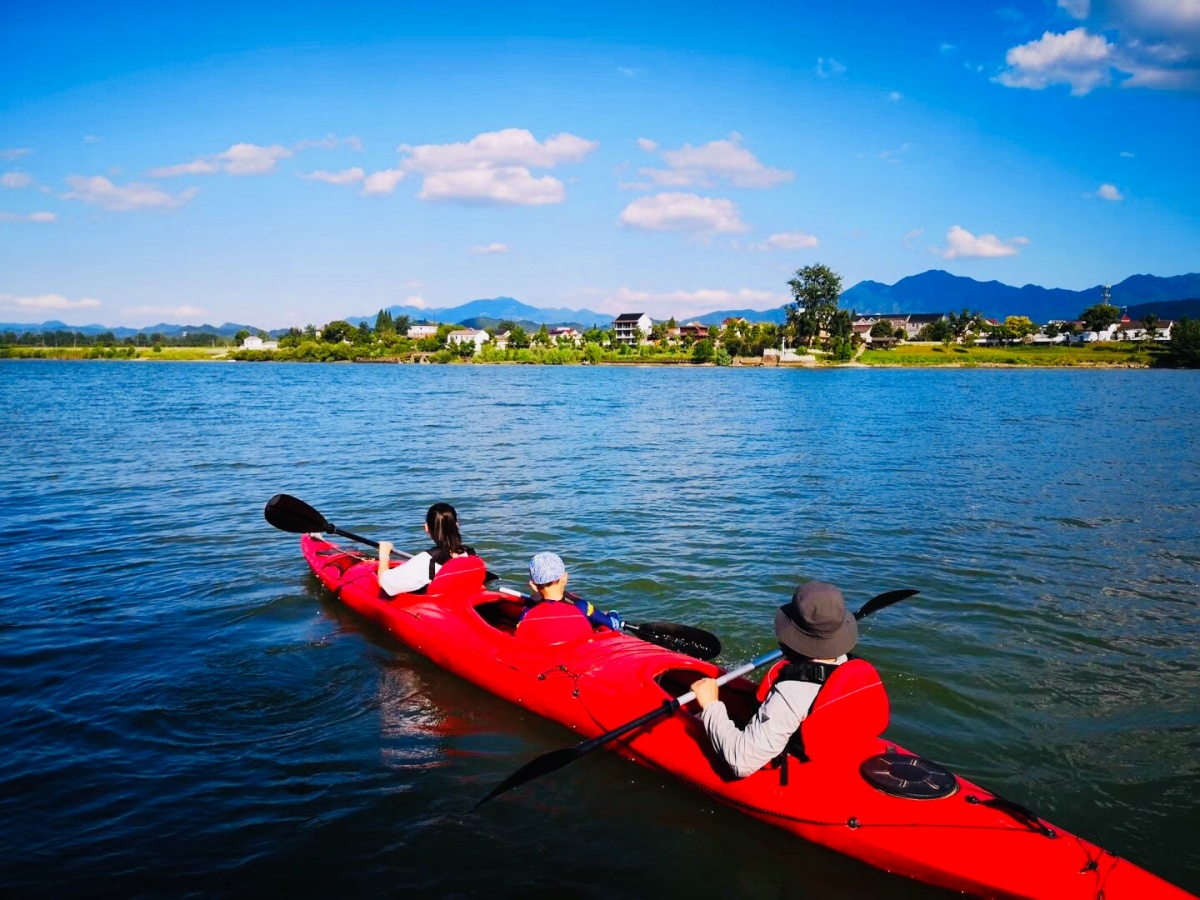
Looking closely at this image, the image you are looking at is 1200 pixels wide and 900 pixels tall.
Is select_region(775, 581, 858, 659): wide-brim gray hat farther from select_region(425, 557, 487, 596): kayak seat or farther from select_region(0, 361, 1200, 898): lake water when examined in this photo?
select_region(425, 557, 487, 596): kayak seat

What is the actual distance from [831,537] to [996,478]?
809 cm

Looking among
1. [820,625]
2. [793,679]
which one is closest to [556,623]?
[793,679]

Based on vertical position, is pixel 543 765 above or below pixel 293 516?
below

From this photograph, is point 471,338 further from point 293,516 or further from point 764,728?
point 764,728

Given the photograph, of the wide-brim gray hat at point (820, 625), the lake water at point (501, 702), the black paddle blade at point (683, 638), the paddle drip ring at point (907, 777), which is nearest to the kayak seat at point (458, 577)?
the lake water at point (501, 702)

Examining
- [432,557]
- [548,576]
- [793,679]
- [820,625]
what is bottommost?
[432,557]

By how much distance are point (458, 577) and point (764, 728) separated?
4147 millimetres

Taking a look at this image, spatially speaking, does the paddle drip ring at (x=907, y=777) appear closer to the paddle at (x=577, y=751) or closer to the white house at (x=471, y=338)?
the paddle at (x=577, y=751)

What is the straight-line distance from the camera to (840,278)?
4710 inches

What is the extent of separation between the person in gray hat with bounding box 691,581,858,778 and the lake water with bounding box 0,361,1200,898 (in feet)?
2.64

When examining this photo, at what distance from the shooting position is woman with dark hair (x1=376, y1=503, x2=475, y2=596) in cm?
820

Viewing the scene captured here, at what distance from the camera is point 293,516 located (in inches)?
408

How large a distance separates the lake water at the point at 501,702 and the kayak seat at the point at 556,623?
796 mm

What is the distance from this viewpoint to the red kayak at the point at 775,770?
13.5ft
